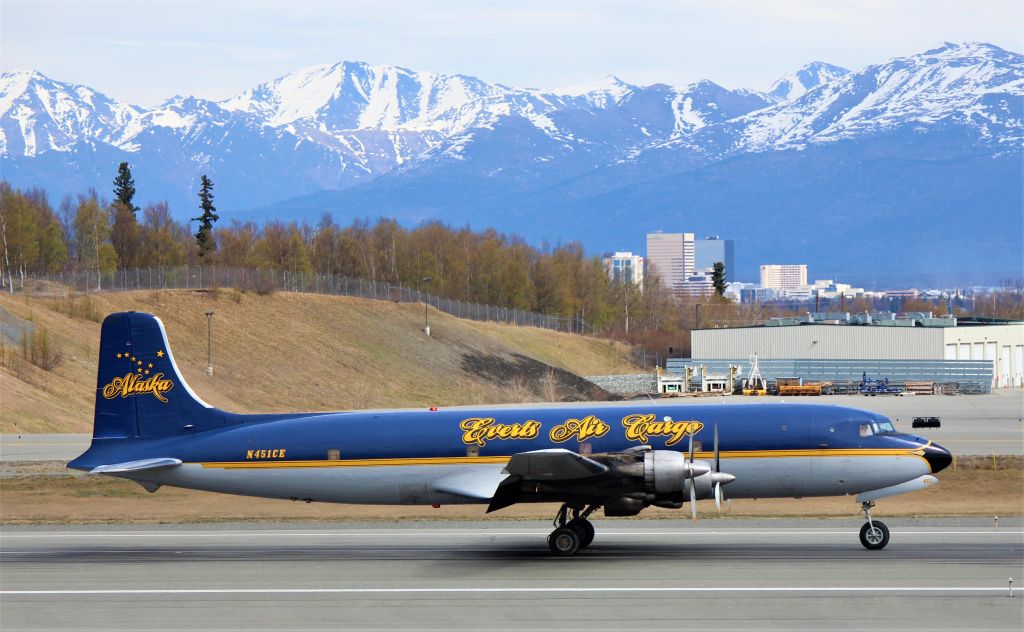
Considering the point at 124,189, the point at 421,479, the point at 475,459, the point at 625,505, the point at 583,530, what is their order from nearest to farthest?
the point at 625,505 → the point at 475,459 → the point at 421,479 → the point at 583,530 → the point at 124,189

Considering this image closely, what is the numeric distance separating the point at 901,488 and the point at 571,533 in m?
8.45

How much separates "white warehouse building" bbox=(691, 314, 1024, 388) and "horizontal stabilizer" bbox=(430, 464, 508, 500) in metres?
93.8

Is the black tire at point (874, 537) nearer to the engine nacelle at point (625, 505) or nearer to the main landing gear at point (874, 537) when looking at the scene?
the main landing gear at point (874, 537)

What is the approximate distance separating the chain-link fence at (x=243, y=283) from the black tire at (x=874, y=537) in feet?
333

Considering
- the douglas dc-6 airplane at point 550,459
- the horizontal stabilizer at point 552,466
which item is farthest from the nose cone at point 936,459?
the horizontal stabilizer at point 552,466

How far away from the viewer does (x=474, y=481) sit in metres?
31.6

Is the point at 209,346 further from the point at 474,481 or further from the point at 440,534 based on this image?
the point at 474,481

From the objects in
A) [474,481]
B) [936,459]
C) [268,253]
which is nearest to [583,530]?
[474,481]

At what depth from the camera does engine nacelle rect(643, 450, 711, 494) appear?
30234 millimetres

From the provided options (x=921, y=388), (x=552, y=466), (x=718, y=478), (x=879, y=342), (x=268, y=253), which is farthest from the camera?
(x=268, y=253)

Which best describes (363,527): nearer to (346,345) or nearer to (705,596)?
(705,596)

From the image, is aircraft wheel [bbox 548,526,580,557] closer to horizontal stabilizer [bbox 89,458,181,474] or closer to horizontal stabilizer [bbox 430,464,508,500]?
horizontal stabilizer [bbox 430,464,508,500]

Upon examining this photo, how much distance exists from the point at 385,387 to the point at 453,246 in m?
83.8

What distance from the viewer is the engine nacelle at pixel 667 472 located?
30234 millimetres
